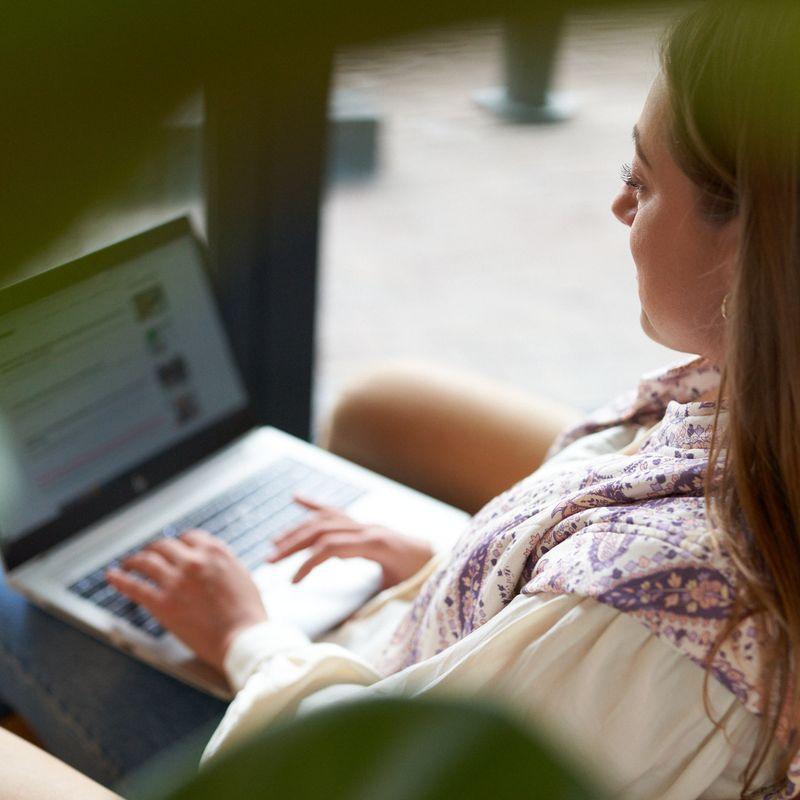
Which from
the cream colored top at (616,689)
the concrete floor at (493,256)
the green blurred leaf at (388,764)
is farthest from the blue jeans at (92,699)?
the concrete floor at (493,256)

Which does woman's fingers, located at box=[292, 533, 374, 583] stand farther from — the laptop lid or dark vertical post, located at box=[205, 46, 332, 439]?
dark vertical post, located at box=[205, 46, 332, 439]

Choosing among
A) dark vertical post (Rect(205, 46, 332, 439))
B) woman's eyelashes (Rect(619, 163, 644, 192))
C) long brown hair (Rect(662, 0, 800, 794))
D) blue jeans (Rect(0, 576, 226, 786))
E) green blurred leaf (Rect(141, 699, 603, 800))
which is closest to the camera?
green blurred leaf (Rect(141, 699, 603, 800))

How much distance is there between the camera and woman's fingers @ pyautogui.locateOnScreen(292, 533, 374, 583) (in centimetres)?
99

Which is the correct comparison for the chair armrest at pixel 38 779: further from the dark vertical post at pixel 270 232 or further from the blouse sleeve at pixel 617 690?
the dark vertical post at pixel 270 232

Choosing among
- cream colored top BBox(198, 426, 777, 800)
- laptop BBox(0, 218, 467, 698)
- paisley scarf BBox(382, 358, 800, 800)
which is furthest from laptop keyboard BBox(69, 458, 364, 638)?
cream colored top BBox(198, 426, 777, 800)

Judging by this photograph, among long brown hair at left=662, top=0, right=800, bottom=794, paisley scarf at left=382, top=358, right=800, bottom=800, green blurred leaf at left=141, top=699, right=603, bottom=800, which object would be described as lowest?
paisley scarf at left=382, top=358, right=800, bottom=800

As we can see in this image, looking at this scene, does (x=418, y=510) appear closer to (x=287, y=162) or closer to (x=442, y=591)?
(x=442, y=591)

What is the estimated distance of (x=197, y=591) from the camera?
0.94 metres

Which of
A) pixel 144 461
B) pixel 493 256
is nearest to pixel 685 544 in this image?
pixel 144 461

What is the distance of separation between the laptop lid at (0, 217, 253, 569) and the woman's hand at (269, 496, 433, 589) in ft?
0.65

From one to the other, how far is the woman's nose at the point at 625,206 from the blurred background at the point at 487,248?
1324 millimetres

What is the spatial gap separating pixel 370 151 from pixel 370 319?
0.53 meters

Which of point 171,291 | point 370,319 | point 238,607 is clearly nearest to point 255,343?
point 171,291

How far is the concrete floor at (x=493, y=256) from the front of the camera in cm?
227
